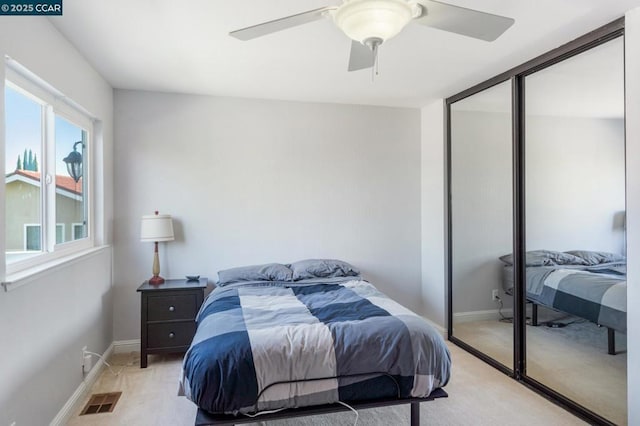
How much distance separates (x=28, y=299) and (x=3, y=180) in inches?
25.1

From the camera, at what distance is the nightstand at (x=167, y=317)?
319 centimetres

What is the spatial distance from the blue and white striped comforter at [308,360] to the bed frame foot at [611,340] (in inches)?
41.4

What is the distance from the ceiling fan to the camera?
56.6 inches

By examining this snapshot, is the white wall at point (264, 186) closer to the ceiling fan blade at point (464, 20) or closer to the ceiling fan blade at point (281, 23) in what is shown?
the ceiling fan blade at point (281, 23)

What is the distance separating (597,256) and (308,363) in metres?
1.97

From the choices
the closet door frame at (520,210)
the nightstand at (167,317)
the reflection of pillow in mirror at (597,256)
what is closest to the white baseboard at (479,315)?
the closet door frame at (520,210)

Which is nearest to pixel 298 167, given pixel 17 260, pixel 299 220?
pixel 299 220

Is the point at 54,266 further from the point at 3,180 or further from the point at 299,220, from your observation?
the point at 299,220

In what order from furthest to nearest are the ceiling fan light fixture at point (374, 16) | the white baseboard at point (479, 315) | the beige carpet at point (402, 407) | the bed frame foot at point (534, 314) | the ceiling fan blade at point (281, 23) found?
the white baseboard at point (479, 315)
the bed frame foot at point (534, 314)
the beige carpet at point (402, 407)
the ceiling fan blade at point (281, 23)
the ceiling fan light fixture at point (374, 16)

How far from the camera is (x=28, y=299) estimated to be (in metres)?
1.97

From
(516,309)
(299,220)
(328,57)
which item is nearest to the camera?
(328,57)

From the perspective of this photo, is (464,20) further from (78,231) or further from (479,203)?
(78,231)

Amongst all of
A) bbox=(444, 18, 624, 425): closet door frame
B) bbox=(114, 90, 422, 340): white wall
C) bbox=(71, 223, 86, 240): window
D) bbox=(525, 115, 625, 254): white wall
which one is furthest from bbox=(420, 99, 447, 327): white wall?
bbox=(71, 223, 86, 240): window

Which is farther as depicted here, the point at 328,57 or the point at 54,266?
the point at 328,57
